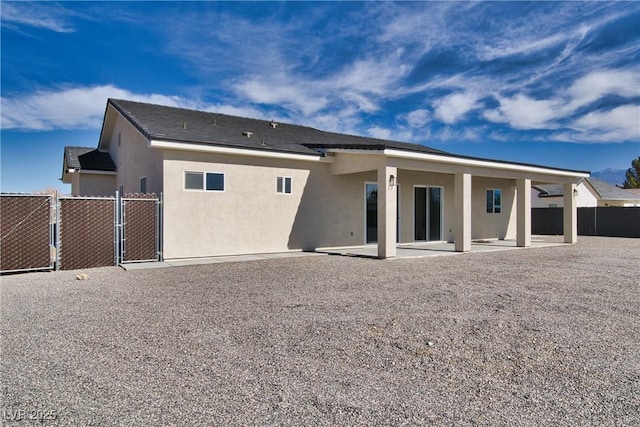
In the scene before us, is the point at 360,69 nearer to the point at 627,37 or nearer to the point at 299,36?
the point at 299,36

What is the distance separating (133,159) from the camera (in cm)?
1370

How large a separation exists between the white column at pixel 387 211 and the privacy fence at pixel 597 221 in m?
18.0

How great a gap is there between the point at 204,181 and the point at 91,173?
305 inches

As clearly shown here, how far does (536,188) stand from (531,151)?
131 inches

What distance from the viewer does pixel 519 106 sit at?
23.9 metres

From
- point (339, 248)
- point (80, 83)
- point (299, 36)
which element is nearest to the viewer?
point (339, 248)

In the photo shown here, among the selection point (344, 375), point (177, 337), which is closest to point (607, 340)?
point (344, 375)

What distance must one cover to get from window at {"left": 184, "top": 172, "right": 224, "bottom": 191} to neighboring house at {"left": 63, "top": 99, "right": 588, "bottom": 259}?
0.09 ft

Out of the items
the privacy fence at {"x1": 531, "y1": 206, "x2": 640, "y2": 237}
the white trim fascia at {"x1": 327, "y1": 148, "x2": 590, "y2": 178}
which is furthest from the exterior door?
the privacy fence at {"x1": 531, "y1": 206, "x2": 640, "y2": 237}

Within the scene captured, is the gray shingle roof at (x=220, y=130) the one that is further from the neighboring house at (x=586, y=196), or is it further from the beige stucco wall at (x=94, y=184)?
the neighboring house at (x=586, y=196)

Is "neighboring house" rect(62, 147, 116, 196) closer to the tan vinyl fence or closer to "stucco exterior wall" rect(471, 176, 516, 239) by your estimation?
the tan vinyl fence

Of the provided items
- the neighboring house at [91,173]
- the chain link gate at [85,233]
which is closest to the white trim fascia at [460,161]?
the chain link gate at [85,233]

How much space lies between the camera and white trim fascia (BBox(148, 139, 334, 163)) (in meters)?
10.3

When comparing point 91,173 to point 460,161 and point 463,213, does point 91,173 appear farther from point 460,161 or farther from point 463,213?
point 463,213
